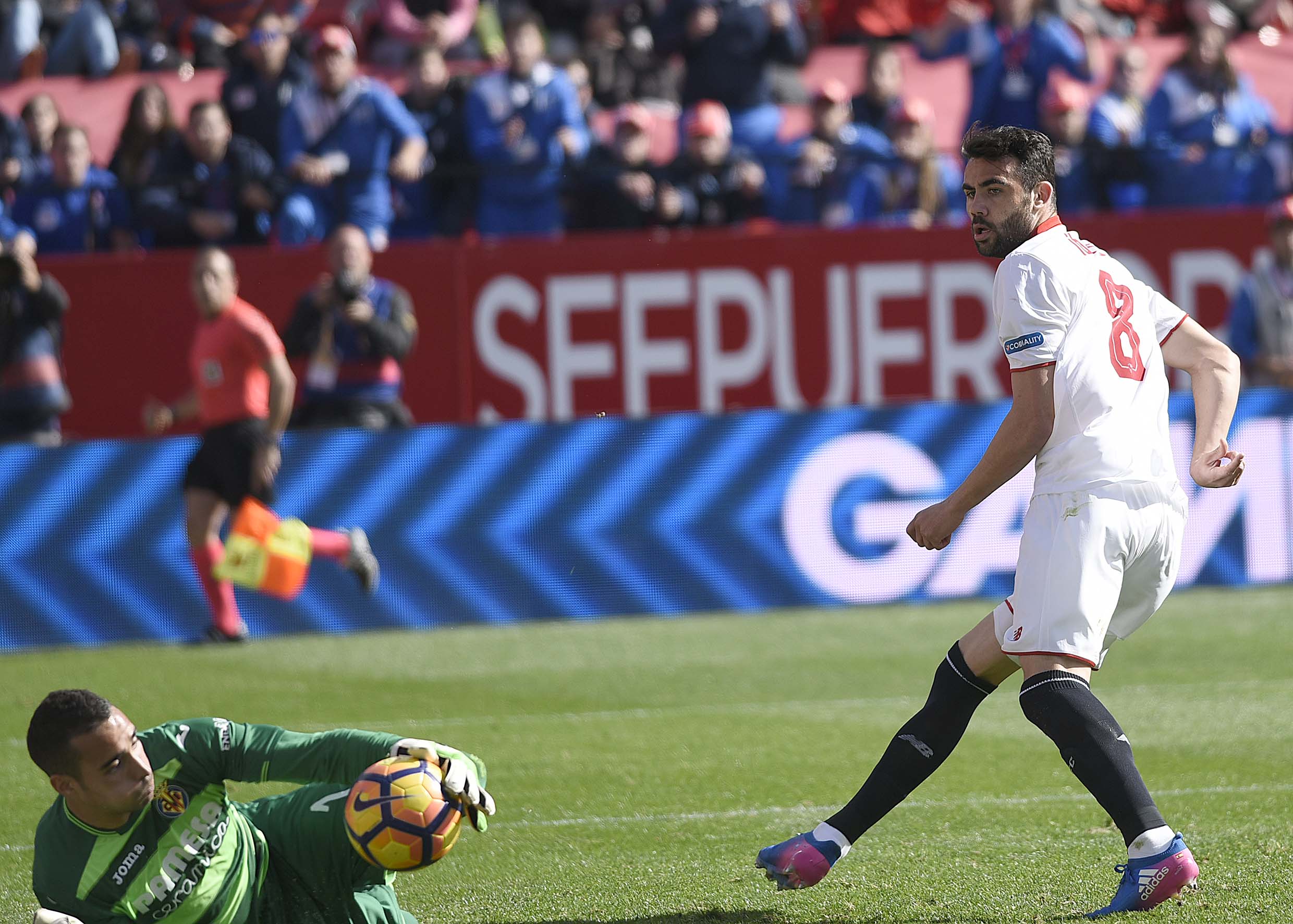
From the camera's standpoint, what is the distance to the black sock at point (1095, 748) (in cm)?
473

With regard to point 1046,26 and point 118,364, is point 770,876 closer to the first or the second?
point 118,364

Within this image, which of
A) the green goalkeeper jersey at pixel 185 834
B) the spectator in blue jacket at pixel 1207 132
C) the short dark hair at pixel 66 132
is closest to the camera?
the green goalkeeper jersey at pixel 185 834

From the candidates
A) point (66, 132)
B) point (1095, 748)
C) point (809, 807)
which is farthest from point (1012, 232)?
point (66, 132)

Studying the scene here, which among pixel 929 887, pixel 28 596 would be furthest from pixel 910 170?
pixel 929 887

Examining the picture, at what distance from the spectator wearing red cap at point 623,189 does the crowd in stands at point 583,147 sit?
0.06 ft

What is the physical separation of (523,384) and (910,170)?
335cm

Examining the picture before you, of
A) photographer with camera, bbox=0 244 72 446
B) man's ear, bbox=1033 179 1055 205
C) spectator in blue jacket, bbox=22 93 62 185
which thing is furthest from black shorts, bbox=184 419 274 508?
man's ear, bbox=1033 179 1055 205

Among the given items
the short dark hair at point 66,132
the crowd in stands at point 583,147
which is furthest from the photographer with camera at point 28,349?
the short dark hair at point 66,132

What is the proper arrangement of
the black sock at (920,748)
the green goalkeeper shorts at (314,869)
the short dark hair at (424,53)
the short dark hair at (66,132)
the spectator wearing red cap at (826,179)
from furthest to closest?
the short dark hair at (424,53) → the spectator wearing red cap at (826,179) → the short dark hair at (66,132) → the black sock at (920,748) → the green goalkeeper shorts at (314,869)

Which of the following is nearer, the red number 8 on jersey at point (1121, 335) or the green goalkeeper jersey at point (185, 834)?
the green goalkeeper jersey at point (185, 834)

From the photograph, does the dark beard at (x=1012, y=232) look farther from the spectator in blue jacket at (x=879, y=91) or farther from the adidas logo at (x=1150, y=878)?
the spectator in blue jacket at (x=879, y=91)

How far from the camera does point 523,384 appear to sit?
43.9ft

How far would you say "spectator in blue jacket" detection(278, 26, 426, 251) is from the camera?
1333 centimetres

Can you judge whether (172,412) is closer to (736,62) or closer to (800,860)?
(736,62)
